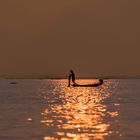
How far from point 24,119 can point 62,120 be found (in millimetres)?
3550

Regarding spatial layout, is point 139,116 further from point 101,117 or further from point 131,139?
point 131,139

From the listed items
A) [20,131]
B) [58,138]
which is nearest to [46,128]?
[20,131]

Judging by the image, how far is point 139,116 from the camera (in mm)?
49750

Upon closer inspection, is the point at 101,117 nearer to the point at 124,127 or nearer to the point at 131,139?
the point at 124,127

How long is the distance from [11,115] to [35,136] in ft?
53.4

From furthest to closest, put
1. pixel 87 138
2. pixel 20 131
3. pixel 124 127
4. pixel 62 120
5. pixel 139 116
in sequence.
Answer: pixel 139 116, pixel 62 120, pixel 124 127, pixel 20 131, pixel 87 138

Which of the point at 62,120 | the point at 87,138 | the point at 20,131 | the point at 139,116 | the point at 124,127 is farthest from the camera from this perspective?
the point at 139,116

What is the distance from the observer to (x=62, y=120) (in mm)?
46031

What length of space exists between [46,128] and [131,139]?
8345mm

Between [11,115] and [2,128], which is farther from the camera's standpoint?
[11,115]

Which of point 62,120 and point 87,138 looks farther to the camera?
point 62,120

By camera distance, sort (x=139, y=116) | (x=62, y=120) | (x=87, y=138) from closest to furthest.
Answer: (x=87, y=138) → (x=62, y=120) → (x=139, y=116)

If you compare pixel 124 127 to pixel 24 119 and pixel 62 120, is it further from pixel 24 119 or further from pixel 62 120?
pixel 24 119

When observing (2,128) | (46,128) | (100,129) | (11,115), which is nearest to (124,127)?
(100,129)
